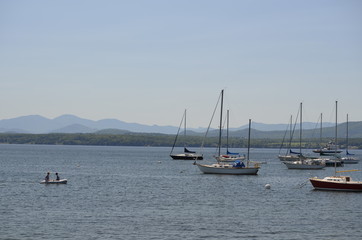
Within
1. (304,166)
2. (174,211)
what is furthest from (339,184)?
(304,166)

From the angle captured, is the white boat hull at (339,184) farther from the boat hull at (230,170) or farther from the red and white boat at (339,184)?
the boat hull at (230,170)

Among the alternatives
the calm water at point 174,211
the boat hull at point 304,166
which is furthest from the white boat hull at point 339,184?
the boat hull at point 304,166

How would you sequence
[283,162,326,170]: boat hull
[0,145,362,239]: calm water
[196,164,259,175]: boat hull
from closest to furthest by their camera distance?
[0,145,362,239]: calm water < [196,164,259,175]: boat hull < [283,162,326,170]: boat hull

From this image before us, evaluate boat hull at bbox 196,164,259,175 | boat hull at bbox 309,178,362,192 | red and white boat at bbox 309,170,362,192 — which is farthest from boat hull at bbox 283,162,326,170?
boat hull at bbox 309,178,362,192

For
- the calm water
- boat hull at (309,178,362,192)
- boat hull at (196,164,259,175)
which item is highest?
boat hull at (196,164,259,175)

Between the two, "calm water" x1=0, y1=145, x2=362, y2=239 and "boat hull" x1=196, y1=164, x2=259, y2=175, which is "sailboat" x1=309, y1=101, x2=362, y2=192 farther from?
"boat hull" x1=196, y1=164, x2=259, y2=175

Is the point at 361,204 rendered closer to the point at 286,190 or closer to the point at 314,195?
the point at 314,195

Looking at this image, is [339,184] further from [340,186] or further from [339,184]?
[340,186]

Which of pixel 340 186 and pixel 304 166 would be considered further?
pixel 304 166

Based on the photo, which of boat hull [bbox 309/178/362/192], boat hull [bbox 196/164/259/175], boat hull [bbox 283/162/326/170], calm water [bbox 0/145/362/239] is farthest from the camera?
boat hull [bbox 283/162/326/170]

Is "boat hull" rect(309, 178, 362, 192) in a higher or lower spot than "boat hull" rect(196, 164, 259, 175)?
lower

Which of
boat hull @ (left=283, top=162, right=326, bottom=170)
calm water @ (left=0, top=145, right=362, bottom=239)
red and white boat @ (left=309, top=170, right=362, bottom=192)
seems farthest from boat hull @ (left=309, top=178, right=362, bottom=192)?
Result: boat hull @ (left=283, top=162, right=326, bottom=170)

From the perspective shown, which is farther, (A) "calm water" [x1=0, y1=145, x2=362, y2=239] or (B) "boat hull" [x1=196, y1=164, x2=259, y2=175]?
(B) "boat hull" [x1=196, y1=164, x2=259, y2=175]

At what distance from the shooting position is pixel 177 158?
175875 millimetres
